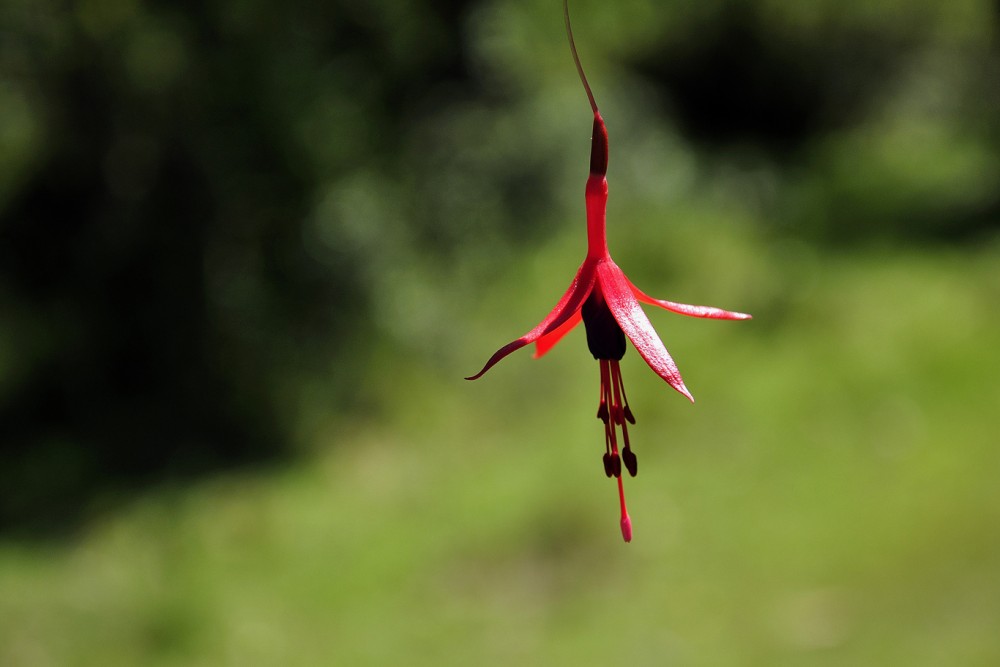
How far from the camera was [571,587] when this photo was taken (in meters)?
3.31

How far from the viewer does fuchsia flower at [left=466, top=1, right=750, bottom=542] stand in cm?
78

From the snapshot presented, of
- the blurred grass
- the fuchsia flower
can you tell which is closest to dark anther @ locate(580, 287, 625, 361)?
the fuchsia flower

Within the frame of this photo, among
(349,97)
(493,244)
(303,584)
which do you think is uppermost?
(349,97)

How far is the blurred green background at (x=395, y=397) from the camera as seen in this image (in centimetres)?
320

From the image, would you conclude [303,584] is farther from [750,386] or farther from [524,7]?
[524,7]

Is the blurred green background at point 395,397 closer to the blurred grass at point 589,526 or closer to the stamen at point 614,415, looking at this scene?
the blurred grass at point 589,526

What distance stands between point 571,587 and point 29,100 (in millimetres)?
2326

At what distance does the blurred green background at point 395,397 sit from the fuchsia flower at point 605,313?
221 centimetres

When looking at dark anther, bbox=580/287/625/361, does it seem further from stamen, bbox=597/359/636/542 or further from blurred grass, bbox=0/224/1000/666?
blurred grass, bbox=0/224/1000/666

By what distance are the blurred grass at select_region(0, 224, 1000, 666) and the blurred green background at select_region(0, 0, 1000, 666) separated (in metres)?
0.01

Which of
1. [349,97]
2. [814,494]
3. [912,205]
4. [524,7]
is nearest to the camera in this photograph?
[814,494]

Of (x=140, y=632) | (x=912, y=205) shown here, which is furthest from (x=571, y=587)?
(x=912, y=205)

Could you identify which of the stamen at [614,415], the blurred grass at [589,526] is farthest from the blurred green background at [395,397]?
the stamen at [614,415]

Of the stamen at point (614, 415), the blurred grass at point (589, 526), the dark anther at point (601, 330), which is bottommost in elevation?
the blurred grass at point (589, 526)
